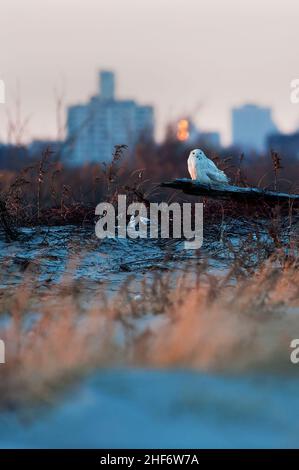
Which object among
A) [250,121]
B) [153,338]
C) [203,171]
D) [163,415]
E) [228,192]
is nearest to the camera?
[163,415]

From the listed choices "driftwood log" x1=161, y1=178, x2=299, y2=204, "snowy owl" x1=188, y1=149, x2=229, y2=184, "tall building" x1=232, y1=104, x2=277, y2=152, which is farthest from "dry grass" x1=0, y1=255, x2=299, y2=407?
"tall building" x1=232, y1=104, x2=277, y2=152

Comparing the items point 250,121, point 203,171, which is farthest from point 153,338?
point 250,121

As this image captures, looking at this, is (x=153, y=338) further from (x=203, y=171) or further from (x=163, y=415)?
(x=203, y=171)

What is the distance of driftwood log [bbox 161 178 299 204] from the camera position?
24.9ft

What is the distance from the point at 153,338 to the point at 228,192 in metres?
3.46

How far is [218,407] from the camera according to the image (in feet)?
13.3

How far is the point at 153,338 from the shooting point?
4.63 metres

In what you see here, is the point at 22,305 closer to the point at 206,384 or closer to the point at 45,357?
the point at 45,357

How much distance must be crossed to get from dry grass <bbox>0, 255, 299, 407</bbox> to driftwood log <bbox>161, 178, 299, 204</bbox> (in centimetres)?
222

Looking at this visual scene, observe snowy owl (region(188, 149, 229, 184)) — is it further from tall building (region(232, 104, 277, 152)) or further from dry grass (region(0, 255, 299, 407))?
tall building (region(232, 104, 277, 152))

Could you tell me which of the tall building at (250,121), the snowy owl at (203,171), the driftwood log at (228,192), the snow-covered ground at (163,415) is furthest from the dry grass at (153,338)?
the tall building at (250,121)
